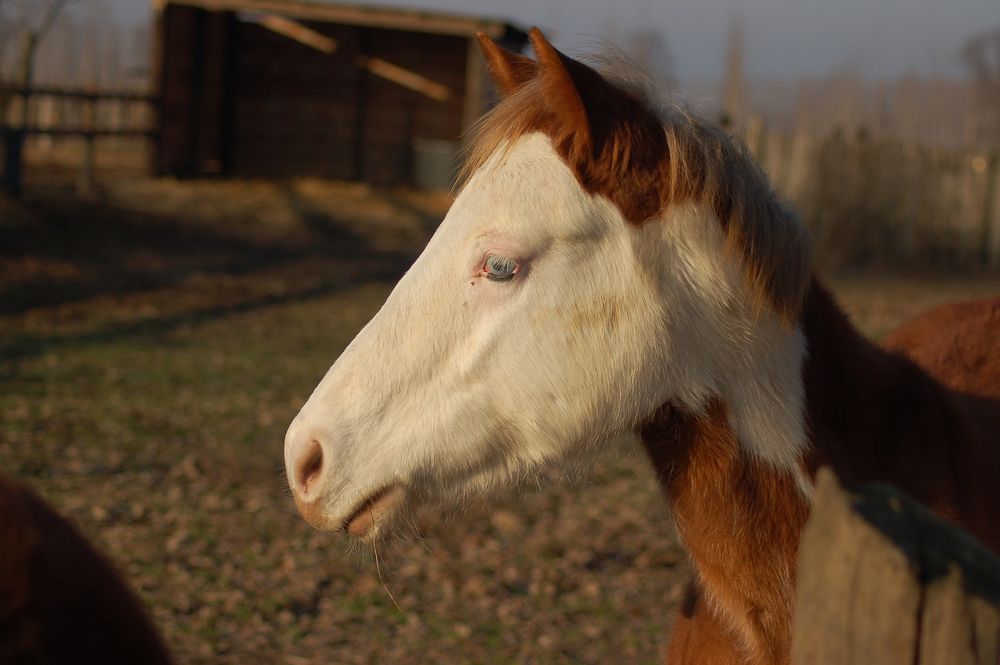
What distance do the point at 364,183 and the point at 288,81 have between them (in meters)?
2.63

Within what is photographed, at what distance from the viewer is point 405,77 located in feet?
67.8

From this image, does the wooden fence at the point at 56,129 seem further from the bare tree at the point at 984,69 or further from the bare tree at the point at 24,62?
the bare tree at the point at 984,69

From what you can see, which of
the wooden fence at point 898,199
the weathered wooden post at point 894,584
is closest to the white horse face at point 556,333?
the weathered wooden post at point 894,584

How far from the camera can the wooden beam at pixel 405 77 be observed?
67.8 feet

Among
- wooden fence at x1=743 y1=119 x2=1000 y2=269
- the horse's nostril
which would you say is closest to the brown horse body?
the horse's nostril

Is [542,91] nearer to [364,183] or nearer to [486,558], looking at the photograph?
[486,558]

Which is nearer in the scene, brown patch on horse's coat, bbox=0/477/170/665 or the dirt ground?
brown patch on horse's coat, bbox=0/477/170/665

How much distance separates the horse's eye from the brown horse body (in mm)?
432

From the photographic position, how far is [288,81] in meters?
20.7

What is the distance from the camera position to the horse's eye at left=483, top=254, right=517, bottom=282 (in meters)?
1.94

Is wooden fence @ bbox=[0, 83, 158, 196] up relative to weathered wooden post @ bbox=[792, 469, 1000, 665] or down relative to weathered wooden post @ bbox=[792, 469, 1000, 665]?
down


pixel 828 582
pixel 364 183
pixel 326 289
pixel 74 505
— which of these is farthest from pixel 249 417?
pixel 364 183

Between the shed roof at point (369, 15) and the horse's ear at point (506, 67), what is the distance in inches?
646

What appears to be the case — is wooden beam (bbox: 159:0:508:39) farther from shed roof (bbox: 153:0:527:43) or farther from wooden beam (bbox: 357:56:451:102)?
wooden beam (bbox: 357:56:451:102)
